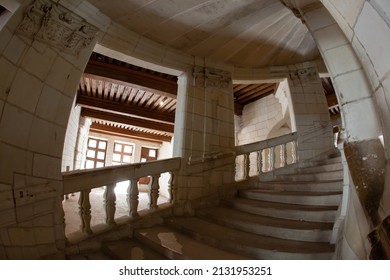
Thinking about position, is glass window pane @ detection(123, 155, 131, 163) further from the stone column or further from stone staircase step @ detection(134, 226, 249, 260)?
the stone column

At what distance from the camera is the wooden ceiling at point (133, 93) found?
15.1ft

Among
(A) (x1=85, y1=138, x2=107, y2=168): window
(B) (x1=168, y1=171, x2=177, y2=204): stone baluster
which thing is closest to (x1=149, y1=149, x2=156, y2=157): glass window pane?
(A) (x1=85, y1=138, x2=107, y2=168): window

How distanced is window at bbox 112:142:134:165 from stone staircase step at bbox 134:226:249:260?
29.5ft

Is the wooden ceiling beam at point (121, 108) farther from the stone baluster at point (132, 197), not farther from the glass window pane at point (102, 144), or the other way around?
the glass window pane at point (102, 144)

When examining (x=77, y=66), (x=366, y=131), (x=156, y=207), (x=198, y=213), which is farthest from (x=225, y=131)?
(x=366, y=131)

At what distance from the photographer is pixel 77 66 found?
2.54 m

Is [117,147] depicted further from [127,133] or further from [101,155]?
[127,133]

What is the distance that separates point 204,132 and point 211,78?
1012mm

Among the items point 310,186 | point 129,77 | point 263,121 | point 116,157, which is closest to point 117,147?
point 116,157

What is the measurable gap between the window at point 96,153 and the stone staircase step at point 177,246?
8.91 metres

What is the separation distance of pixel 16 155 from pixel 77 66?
118cm

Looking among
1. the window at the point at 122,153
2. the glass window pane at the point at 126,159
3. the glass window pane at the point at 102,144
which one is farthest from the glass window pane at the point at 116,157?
the glass window pane at the point at 102,144

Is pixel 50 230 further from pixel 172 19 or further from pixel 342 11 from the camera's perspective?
pixel 172 19

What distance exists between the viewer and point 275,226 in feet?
6.82
